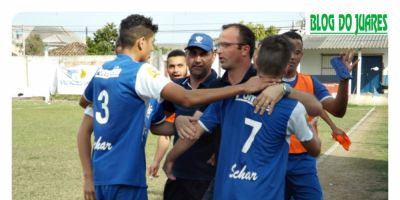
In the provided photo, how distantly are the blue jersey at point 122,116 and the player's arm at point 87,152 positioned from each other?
0.14m

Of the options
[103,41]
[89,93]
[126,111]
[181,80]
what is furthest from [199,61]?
[103,41]

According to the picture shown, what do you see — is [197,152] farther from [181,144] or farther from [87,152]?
[87,152]

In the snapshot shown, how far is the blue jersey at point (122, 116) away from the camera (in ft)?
12.2

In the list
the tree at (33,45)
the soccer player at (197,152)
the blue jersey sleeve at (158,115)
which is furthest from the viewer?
the tree at (33,45)

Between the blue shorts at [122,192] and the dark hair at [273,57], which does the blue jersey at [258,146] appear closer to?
the dark hair at [273,57]

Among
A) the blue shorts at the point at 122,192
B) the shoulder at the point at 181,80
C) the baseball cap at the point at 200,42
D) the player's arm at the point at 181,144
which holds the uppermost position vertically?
the baseball cap at the point at 200,42

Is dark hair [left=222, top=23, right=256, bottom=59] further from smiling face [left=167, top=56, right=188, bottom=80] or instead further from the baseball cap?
smiling face [left=167, top=56, right=188, bottom=80]

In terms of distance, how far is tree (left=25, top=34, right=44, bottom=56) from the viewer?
246 feet

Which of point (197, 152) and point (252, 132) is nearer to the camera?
point (252, 132)

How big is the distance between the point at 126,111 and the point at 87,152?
542mm

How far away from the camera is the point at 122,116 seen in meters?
3.74

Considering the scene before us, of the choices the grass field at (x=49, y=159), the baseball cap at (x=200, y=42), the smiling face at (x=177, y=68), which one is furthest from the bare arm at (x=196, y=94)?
the grass field at (x=49, y=159)

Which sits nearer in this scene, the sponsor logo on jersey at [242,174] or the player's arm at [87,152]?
the sponsor logo on jersey at [242,174]

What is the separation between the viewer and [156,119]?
4270 millimetres
